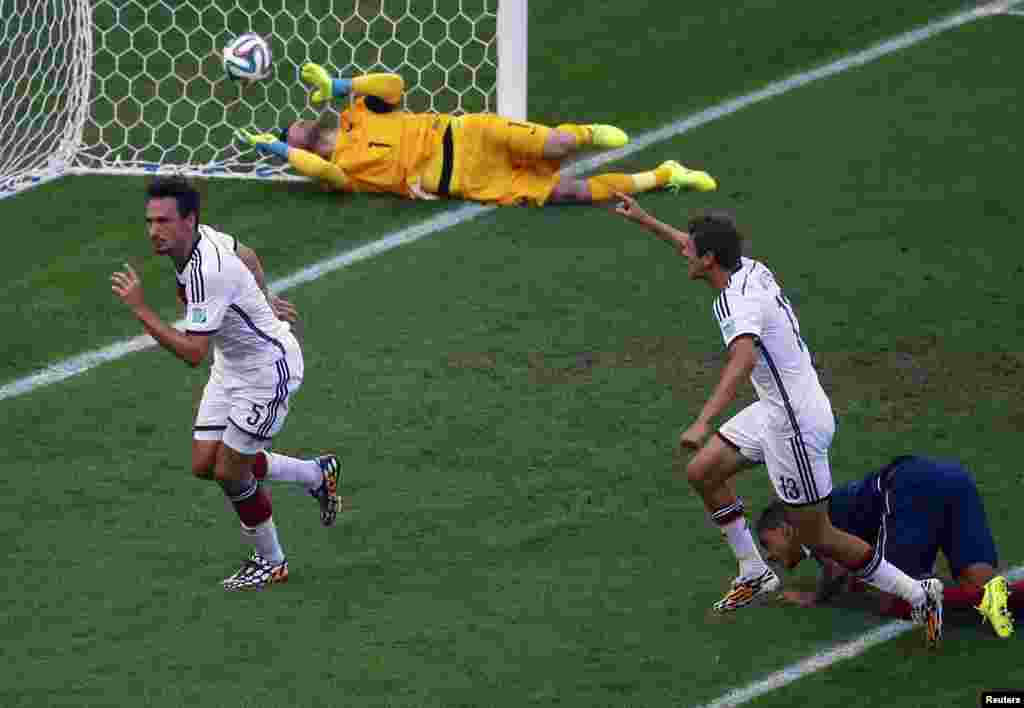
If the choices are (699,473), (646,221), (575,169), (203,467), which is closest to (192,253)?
(203,467)

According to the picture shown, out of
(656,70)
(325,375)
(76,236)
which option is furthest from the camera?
(656,70)

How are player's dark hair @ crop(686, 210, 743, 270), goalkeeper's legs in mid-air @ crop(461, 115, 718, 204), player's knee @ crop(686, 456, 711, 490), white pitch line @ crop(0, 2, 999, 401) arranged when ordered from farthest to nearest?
goalkeeper's legs in mid-air @ crop(461, 115, 718, 204) < white pitch line @ crop(0, 2, 999, 401) < player's knee @ crop(686, 456, 711, 490) < player's dark hair @ crop(686, 210, 743, 270)

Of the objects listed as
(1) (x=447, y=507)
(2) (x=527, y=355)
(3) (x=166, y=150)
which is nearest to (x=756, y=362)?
(1) (x=447, y=507)

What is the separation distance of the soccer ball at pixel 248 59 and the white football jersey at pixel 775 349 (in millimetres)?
5481

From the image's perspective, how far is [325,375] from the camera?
1011 centimetres

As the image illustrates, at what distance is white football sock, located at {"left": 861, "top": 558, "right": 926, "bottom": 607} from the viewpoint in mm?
7422

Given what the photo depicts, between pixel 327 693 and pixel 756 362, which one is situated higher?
pixel 756 362

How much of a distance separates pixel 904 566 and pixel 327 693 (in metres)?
2.31

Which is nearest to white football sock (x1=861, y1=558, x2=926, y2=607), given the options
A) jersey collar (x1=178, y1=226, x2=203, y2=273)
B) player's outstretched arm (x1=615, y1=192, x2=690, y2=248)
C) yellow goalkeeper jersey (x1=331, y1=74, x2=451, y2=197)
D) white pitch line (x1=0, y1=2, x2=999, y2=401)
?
player's outstretched arm (x1=615, y1=192, x2=690, y2=248)

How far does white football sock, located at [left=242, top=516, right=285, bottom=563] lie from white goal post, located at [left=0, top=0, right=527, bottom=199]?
15.5ft

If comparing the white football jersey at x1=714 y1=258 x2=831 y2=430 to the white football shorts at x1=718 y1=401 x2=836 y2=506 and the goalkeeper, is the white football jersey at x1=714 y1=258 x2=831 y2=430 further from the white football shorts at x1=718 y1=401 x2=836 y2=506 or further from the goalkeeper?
the goalkeeper

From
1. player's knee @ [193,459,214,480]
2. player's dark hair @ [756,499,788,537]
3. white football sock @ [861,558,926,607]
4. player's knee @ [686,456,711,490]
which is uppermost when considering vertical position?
player's knee @ [686,456,711,490]

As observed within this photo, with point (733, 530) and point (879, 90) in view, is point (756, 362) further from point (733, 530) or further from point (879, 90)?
point (879, 90)

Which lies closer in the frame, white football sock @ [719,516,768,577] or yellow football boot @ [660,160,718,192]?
white football sock @ [719,516,768,577]
